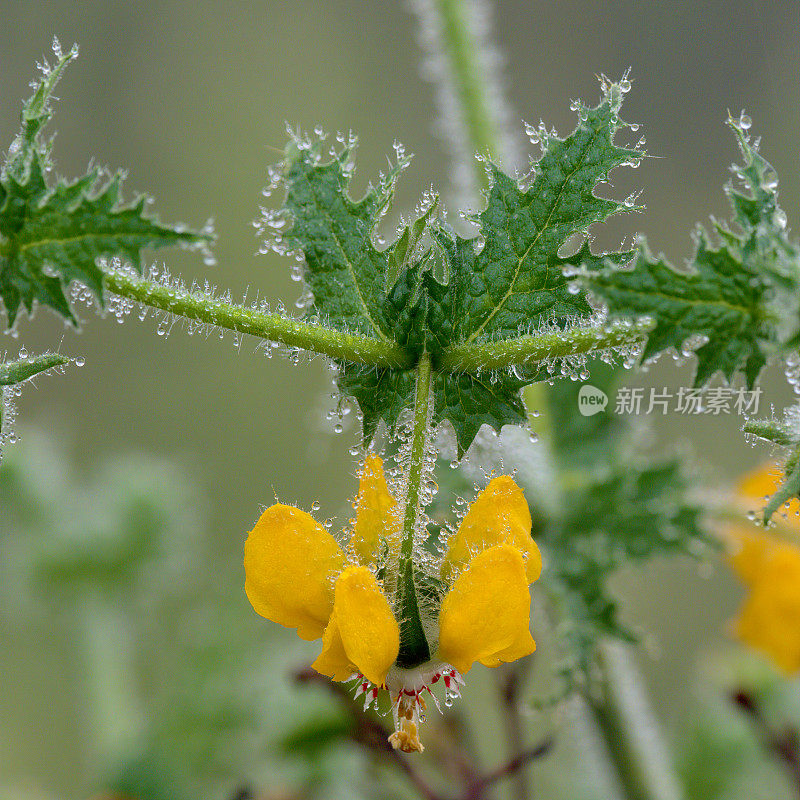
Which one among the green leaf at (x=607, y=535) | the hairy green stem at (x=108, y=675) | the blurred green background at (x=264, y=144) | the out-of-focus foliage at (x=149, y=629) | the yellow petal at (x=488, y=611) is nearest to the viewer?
the yellow petal at (x=488, y=611)

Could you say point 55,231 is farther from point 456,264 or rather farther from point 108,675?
point 108,675

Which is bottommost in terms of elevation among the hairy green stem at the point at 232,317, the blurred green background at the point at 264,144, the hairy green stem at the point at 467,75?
the hairy green stem at the point at 232,317

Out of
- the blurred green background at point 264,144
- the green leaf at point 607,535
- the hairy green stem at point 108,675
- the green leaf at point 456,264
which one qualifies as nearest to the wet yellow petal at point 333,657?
the green leaf at point 456,264

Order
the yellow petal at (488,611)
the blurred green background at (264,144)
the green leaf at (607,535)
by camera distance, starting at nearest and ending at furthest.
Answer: the yellow petal at (488,611), the green leaf at (607,535), the blurred green background at (264,144)

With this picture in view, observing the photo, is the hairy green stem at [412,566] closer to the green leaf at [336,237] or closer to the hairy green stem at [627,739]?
the green leaf at [336,237]

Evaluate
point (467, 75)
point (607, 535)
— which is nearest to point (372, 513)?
point (607, 535)

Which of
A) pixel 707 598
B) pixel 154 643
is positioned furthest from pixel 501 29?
pixel 154 643

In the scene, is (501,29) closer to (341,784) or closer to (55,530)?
(55,530)

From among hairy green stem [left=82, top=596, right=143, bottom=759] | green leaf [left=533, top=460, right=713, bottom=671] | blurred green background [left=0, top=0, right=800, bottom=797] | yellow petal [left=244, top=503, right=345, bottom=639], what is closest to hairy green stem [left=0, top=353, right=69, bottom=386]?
yellow petal [left=244, top=503, right=345, bottom=639]
